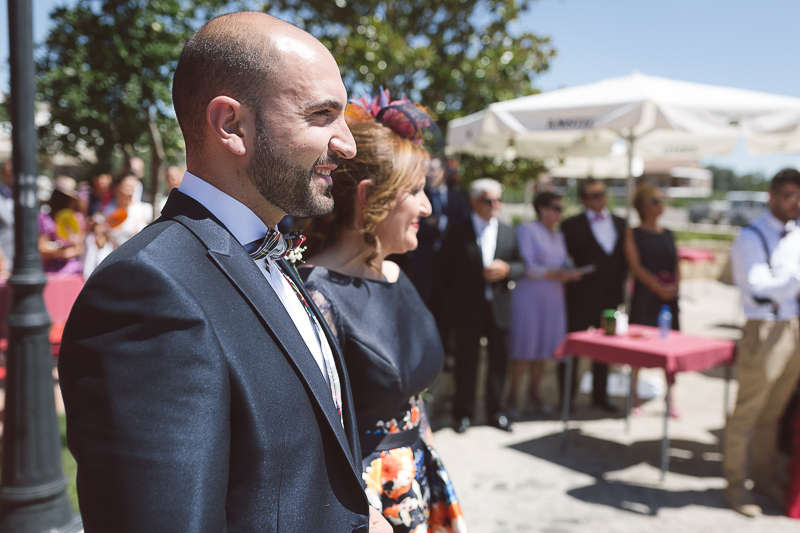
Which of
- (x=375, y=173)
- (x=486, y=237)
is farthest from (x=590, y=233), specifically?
(x=375, y=173)

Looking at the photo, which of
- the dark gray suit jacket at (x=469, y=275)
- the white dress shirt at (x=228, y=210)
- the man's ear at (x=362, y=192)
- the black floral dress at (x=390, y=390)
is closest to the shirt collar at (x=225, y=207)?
the white dress shirt at (x=228, y=210)

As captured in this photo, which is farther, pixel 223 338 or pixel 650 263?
pixel 650 263

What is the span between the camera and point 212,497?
0.87 meters

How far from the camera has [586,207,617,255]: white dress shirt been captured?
598 centimetres

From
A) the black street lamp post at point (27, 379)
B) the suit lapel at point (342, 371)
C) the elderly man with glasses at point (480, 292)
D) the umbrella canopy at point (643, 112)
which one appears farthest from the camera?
the elderly man with glasses at point (480, 292)

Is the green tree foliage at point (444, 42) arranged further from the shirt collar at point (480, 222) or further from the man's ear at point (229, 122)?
the man's ear at point (229, 122)

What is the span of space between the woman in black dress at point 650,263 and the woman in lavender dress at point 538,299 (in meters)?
0.62

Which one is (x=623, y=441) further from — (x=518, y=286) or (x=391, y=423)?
(x=391, y=423)

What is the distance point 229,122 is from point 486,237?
4.61 metres

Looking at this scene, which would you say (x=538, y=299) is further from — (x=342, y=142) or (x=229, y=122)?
(x=229, y=122)

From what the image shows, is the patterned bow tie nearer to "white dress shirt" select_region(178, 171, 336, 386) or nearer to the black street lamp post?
"white dress shirt" select_region(178, 171, 336, 386)

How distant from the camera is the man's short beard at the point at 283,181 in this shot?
1.06m

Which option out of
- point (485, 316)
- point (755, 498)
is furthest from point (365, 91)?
point (755, 498)

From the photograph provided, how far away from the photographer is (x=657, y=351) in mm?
4199
